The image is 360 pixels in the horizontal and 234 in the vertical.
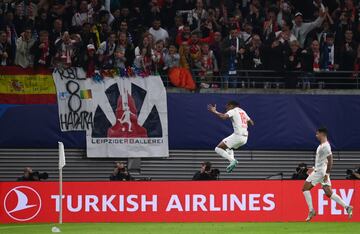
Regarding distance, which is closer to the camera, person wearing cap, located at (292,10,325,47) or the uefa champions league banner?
the uefa champions league banner

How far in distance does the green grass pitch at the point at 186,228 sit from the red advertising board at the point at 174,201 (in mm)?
1424

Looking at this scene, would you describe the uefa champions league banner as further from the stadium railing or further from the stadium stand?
the stadium railing

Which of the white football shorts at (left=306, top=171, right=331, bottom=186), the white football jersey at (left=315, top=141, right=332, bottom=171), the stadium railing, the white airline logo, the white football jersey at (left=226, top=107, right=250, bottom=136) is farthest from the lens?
the stadium railing

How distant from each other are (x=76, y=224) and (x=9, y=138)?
17.7 feet

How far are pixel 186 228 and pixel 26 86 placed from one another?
887 centimetres

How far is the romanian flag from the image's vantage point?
111 ft

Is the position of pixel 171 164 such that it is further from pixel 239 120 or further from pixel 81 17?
pixel 239 120

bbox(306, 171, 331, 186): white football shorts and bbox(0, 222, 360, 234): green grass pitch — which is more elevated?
bbox(306, 171, 331, 186): white football shorts

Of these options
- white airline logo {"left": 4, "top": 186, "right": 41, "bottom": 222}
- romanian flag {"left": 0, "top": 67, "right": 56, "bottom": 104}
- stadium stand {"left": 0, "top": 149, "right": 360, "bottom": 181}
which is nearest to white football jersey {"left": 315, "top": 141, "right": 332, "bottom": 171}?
stadium stand {"left": 0, "top": 149, "right": 360, "bottom": 181}

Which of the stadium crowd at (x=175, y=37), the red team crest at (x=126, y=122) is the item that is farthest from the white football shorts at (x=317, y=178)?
the red team crest at (x=126, y=122)

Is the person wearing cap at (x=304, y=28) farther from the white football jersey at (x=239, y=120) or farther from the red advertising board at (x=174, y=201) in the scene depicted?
the white football jersey at (x=239, y=120)

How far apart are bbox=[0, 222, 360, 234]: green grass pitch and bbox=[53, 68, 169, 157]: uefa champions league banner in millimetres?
5033

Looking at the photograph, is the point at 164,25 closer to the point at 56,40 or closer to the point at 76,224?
the point at 56,40

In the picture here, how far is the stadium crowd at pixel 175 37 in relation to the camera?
110 feet
